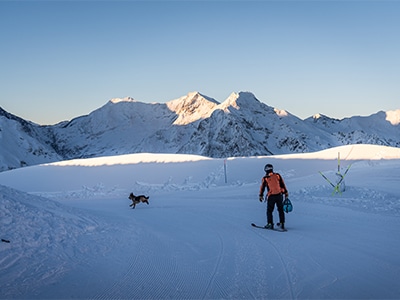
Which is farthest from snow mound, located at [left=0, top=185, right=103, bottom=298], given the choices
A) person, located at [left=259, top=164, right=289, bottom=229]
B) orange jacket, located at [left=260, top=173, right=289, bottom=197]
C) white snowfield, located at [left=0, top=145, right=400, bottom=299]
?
orange jacket, located at [left=260, top=173, right=289, bottom=197]

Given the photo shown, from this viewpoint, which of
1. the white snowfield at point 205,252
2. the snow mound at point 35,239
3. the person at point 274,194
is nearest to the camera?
the white snowfield at point 205,252

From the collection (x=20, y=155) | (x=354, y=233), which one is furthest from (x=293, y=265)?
(x=20, y=155)

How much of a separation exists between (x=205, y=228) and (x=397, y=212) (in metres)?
5.54

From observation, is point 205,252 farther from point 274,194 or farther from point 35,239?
point 35,239

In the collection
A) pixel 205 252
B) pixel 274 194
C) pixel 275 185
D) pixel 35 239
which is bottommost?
pixel 205 252

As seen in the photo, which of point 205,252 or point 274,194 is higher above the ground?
point 274,194

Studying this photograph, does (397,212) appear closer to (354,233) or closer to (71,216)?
(354,233)

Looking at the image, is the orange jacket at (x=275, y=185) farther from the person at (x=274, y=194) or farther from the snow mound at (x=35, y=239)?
the snow mound at (x=35, y=239)

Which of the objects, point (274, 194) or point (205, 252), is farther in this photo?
point (274, 194)

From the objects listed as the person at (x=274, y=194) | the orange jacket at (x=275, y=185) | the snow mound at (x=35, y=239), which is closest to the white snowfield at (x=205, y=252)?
the snow mound at (x=35, y=239)

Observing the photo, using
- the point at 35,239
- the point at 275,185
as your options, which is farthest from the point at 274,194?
the point at 35,239

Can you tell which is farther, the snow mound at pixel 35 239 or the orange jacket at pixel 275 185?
the orange jacket at pixel 275 185

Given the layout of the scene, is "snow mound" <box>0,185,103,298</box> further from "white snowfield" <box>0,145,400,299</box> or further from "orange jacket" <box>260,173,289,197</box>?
"orange jacket" <box>260,173,289,197</box>

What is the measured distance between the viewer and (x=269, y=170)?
926cm
